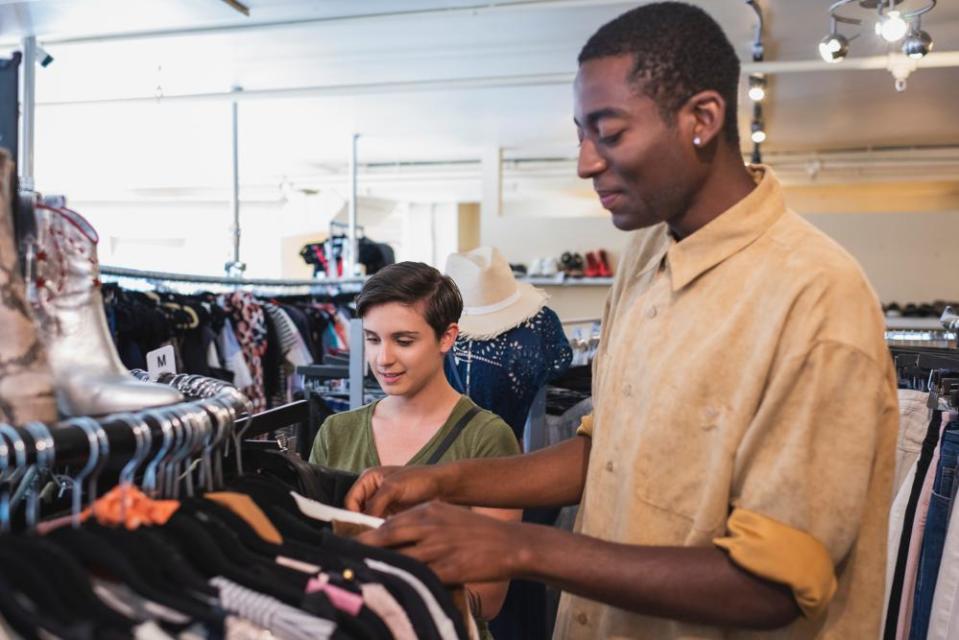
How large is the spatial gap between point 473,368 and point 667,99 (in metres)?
1.80

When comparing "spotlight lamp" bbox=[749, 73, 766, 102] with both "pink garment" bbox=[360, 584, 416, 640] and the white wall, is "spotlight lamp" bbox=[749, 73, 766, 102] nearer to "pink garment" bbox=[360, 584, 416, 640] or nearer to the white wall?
the white wall

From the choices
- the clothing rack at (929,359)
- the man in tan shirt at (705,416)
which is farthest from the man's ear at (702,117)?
the clothing rack at (929,359)

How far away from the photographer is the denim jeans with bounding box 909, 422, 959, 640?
1872 mm

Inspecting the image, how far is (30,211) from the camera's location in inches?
35.7

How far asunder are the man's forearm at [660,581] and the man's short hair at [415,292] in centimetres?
104

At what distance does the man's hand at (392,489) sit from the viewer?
1.20 m

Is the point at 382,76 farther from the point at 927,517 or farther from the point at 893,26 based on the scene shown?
the point at 927,517

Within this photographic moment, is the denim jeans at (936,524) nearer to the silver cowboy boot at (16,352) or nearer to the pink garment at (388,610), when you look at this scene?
the pink garment at (388,610)

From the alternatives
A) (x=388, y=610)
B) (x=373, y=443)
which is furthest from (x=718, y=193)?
(x=373, y=443)

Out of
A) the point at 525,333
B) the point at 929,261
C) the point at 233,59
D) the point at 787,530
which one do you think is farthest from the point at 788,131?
the point at 787,530

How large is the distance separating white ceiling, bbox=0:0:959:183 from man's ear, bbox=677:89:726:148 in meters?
2.98

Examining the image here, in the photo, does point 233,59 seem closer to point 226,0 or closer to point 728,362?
point 226,0

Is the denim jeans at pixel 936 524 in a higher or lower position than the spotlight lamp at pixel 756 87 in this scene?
lower

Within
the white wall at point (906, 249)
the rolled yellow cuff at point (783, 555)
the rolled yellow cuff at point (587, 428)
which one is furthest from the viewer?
the white wall at point (906, 249)
